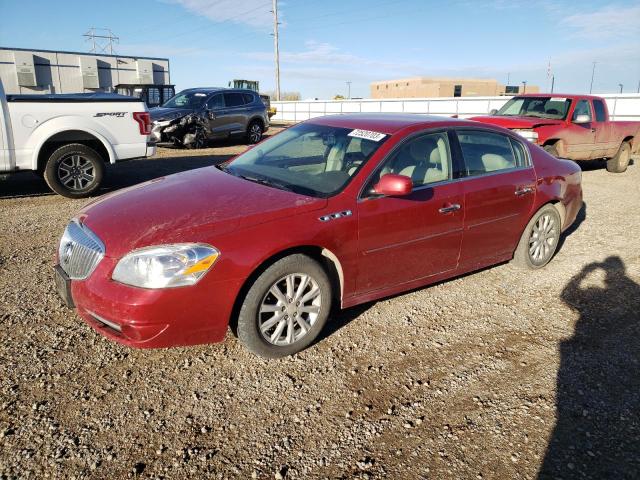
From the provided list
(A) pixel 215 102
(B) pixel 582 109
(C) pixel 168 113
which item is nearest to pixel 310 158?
(B) pixel 582 109

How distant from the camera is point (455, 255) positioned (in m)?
4.19

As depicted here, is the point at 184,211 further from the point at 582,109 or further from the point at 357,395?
the point at 582,109

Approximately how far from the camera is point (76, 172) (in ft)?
25.4

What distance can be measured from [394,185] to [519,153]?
2087 mm

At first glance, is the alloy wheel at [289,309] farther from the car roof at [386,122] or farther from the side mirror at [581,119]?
the side mirror at [581,119]

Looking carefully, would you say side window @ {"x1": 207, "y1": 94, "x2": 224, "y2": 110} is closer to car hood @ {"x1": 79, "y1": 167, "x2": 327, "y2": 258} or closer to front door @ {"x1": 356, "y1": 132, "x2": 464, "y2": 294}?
car hood @ {"x1": 79, "y1": 167, "x2": 327, "y2": 258}

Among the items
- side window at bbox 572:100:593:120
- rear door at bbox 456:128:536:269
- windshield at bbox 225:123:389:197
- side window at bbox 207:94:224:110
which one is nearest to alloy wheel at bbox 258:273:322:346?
windshield at bbox 225:123:389:197

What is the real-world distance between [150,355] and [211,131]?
40.2 ft

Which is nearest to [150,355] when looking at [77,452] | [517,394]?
[77,452]

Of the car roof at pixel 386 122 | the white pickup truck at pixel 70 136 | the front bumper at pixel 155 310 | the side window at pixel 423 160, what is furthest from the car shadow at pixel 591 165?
A: the front bumper at pixel 155 310

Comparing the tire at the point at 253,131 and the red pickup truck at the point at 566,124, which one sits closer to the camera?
the red pickup truck at the point at 566,124

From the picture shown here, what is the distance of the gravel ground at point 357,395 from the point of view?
2.46 meters

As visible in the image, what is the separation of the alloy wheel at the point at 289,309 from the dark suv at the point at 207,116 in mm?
11490

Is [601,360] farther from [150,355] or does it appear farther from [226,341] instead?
[150,355]
